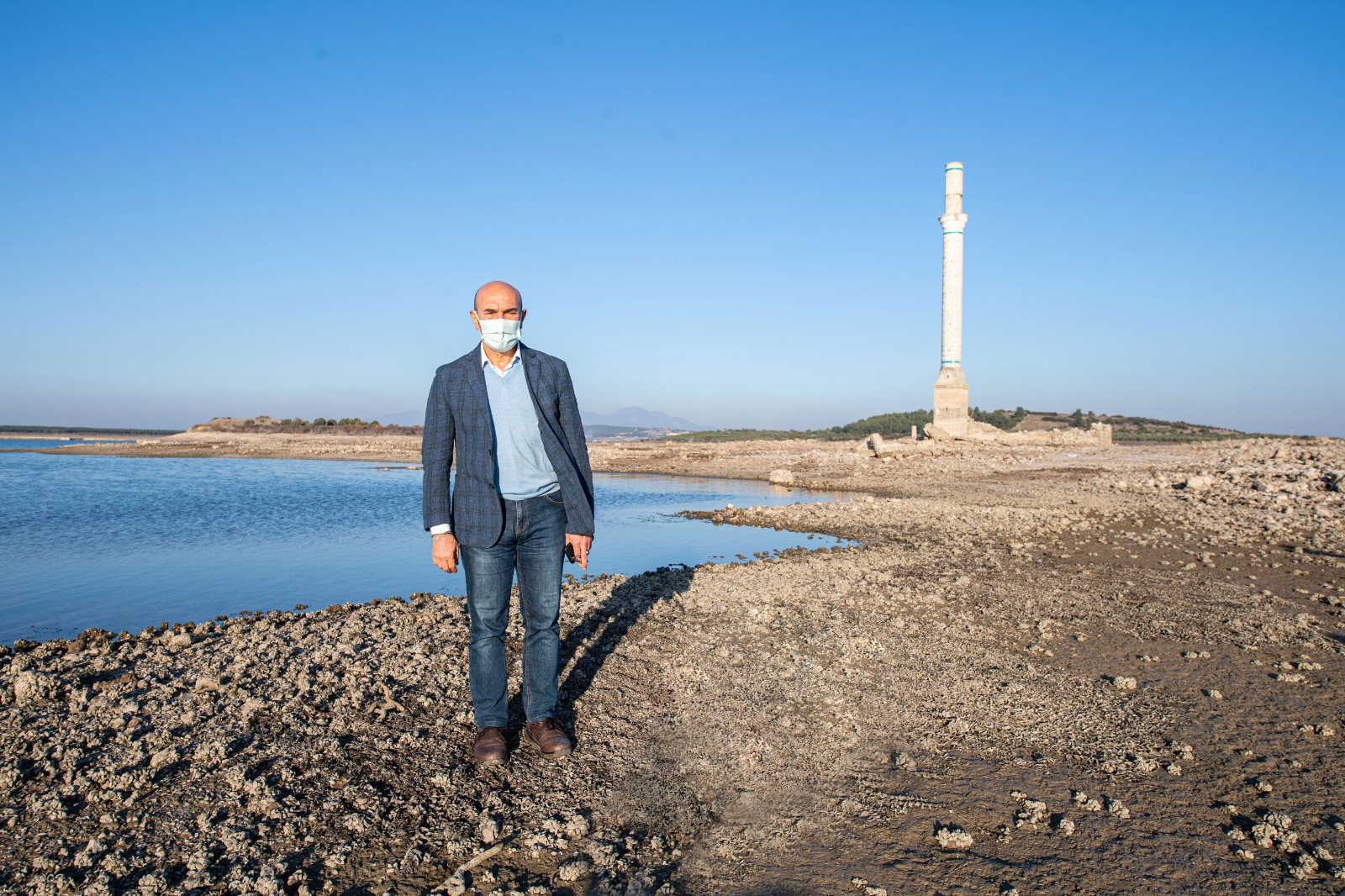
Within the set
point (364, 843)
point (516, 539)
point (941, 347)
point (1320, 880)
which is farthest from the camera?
point (941, 347)

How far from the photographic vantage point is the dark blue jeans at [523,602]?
395 cm

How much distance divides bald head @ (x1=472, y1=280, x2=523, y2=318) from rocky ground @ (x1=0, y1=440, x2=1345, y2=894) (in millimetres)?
2232

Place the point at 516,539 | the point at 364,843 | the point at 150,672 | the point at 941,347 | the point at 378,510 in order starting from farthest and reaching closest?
the point at 941,347 → the point at 378,510 → the point at 150,672 → the point at 516,539 → the point at 364,843

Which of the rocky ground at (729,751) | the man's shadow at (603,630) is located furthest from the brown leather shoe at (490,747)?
the man's shadow at (603,630)

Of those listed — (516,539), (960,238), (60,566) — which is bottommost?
(60,566)

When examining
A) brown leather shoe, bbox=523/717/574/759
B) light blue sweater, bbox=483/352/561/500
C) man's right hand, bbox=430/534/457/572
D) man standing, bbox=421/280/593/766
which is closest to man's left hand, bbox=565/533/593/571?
man standing, bbox=421/280/593/766

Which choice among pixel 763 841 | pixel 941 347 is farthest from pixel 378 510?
pixel 941 347

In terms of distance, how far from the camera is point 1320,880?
2928mm

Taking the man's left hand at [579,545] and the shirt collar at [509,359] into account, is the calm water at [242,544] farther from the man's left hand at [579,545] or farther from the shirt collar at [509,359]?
the shirt collar at [509,359]

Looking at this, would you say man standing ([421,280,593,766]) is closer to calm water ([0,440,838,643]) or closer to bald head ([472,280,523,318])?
bald head ([472,280,523,318])

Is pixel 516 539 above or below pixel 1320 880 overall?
above

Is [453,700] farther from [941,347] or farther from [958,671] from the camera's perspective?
[941,347]

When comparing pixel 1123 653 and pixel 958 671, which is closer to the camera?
pixel 958 671

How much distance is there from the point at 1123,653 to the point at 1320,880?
3080 mm
